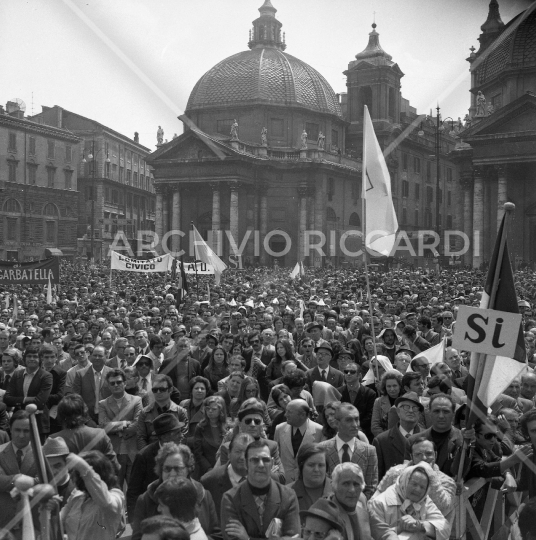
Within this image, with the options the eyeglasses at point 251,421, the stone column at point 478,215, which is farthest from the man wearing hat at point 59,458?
the stone column at point 478,215

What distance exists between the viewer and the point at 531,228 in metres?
53.0

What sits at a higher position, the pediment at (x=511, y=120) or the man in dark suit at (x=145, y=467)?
the pediment at (x=511, y=120)

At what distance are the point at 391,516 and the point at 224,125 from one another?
6461 cm

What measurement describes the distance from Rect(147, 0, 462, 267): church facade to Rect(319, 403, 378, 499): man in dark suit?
51.4 meters

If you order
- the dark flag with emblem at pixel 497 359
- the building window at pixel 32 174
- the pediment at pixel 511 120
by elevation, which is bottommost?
the dark flag with emblem at pixel 497 359

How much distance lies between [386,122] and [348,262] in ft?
46.7

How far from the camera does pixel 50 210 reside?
77.1 meters

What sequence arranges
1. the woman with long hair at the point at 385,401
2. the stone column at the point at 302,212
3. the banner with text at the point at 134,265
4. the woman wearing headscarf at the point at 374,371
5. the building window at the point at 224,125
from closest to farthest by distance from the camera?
the woman with long hair at the point at 385,401 < the woman wearing headscarf at the point at 374,371 < the banner with text at the point at 134,265 < the stone column at the point at 302,212 < the building window at the point at 224,125

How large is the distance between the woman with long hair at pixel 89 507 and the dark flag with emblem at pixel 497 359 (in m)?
2.85

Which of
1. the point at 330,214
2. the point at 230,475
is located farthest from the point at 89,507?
the point at 330,214

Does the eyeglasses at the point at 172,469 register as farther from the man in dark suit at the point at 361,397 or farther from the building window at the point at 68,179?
the building window at the point at 68,179

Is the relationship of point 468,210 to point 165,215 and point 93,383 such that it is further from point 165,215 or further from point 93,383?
point 93,383

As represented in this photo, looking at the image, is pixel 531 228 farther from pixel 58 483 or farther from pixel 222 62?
pixel 58 483

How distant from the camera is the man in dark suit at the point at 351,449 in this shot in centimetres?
717
